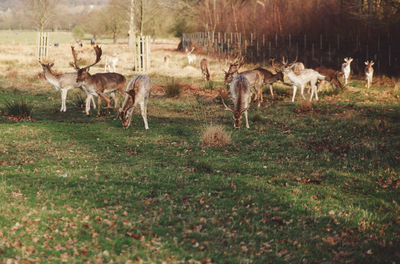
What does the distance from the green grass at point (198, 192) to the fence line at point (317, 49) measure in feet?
39.7

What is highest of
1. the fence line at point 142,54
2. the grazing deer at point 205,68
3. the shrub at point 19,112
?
the fence line at point 142,54

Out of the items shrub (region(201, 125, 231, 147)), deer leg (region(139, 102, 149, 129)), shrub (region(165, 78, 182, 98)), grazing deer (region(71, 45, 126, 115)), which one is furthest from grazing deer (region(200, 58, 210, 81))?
shrub (region(201, 125, 231, 147))

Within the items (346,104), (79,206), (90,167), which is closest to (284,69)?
(346,104)

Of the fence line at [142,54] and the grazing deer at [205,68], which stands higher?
the fence line at [142,54]

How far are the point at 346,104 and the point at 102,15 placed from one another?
66665mm

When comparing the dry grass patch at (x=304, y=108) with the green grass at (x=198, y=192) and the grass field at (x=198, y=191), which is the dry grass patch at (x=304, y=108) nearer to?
the grass field at (x=198, y=191)

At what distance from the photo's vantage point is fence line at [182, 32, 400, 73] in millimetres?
24828

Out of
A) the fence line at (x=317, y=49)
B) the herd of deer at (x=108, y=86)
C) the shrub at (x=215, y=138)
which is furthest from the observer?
the fence line at (x=317, y=49)

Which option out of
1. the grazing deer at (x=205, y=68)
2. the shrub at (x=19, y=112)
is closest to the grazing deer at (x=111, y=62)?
the grazing deer at (x=205, y=68)

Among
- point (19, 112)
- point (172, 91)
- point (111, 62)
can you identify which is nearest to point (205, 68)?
point (172, 91)

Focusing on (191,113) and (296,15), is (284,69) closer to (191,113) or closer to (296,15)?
(191,113)

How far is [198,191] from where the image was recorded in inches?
312

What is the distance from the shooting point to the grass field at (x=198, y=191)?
5.86 m

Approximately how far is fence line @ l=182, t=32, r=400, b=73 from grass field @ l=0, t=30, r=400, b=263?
37.0ft
